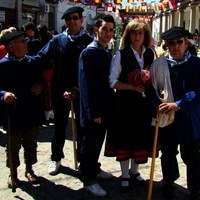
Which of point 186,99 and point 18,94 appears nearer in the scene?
point 186,99

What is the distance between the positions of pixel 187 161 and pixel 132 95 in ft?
2.87

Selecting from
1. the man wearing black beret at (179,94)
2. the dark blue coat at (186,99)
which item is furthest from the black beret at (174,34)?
the dark blue coat at (186,99)

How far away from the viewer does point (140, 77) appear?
4.05 metres

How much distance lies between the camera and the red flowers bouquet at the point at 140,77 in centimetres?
403

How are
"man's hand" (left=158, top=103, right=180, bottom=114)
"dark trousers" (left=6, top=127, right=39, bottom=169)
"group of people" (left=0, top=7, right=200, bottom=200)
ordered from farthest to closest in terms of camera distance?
"dark trousers" (left=6, top=127, right=39, bottom=169) → "group of people" (left=0, top=7, right=200, bottom=200) → "man's hand" (left=158, top=103, right=180, bottom=114)

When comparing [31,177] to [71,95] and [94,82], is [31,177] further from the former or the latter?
[94,82]

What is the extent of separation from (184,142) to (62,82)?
1665mm

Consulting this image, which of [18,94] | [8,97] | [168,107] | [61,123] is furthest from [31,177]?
[168,107]

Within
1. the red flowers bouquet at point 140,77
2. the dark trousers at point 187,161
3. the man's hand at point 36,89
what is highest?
the red flowers bouquet at point 140,77

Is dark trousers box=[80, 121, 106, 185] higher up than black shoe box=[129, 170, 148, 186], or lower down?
higher up

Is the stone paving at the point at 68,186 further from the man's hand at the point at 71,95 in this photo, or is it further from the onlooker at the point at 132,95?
the man's hand at the point at 71,95

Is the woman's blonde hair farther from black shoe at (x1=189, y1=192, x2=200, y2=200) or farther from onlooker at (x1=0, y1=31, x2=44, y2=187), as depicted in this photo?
black shoe at (x1=189, y1=192, x2=200, y2=200)

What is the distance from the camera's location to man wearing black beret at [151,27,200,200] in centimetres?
390

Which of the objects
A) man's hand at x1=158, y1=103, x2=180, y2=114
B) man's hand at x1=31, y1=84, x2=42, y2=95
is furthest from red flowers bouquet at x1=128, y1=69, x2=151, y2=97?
man's hand at x1=31, y1=84, x2=42, y2=95
